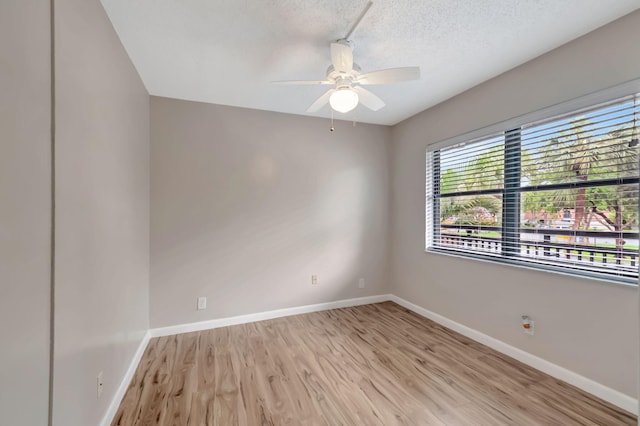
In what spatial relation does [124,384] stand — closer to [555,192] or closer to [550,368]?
[550,368]

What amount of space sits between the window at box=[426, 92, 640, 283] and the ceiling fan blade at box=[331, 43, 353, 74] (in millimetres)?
1661

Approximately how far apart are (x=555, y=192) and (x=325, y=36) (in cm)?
215

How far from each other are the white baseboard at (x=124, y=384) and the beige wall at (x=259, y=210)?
0.38 meters

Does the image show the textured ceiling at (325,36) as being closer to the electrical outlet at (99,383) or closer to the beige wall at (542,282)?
the beige wall at (542,282)

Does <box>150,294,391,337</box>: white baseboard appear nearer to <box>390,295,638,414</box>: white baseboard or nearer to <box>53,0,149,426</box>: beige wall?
<box>53,0,149,426</box>: beige wall

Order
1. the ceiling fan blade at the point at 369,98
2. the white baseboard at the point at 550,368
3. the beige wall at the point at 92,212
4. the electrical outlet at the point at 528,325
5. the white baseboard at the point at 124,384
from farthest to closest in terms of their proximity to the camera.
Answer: the electrical outlet at the point at 528,325
the ceiling fan blade at the point at 369,98
the white baseboard at the point at 550,368
the white baseboard at the point at 124,384
the beige wall at the point at 92,212

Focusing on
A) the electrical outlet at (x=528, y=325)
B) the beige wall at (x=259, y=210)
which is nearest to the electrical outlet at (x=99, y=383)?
the beige wall at (x=259, y=210)

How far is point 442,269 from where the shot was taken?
3.13 metres

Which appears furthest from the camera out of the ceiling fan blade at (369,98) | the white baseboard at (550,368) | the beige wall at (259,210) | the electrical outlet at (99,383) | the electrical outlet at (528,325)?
the beige wall at (259,210)

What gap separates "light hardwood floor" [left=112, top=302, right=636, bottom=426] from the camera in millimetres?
1731

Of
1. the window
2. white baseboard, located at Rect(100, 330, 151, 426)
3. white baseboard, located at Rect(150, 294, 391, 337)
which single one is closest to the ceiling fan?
the window

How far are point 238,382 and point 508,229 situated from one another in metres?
2.68
